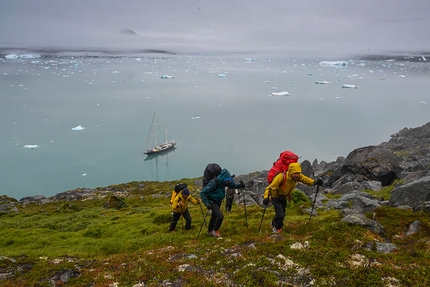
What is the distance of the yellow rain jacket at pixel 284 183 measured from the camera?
36.4ft

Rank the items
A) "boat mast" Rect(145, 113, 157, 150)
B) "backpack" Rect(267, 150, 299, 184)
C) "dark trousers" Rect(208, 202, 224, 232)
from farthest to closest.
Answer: "boat mast" Rect(145, 113, 157, 150), "dark trousers" Rect(208, 202, 224, 232), "backpack" Rect(267, 150, 299, 184)

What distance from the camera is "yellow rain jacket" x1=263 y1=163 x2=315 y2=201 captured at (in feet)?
36.4

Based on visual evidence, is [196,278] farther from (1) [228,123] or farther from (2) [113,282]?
(1) [228,123]

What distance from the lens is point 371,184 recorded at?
23.8 m

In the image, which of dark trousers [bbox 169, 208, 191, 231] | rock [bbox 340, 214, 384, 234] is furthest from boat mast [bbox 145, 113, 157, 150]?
rock [bbox 340, 214, 384, 234]

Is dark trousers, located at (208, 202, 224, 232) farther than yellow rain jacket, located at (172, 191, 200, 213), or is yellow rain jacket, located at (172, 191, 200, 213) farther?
yellow rain jacket, located at (172, 191, 200, 213)

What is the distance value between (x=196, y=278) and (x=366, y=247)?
555 cm

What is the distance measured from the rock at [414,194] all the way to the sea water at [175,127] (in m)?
40.1

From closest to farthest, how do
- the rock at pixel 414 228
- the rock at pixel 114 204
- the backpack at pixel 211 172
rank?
the rock at pixel 414 228
the backpack at pixel 211 172
the rock at pixel 114 204

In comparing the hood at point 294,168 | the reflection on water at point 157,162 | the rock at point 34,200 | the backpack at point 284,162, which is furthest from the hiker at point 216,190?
the reflection on water at point 157,162

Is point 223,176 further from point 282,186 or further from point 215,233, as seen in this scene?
point 215,233

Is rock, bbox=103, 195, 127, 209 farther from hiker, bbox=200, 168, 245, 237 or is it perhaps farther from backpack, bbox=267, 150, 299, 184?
backpack, bbox=267, 150, 299, 184

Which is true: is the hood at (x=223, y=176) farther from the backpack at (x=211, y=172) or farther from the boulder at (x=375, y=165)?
the boulder at (x=375, y=165)

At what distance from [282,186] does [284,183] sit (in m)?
0.17
